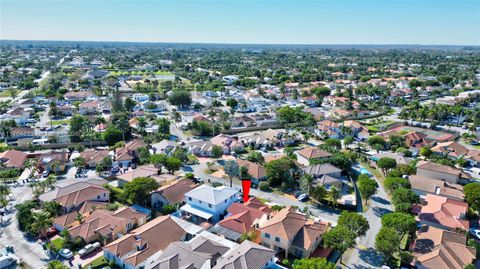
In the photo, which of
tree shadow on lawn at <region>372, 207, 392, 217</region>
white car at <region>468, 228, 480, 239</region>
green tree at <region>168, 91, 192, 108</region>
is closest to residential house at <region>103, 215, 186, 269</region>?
tree shadow on lawn at <region>372, 207, 392, 217</region>

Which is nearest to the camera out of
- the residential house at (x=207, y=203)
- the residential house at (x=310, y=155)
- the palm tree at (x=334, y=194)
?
the residential house at (x=207, y=203)

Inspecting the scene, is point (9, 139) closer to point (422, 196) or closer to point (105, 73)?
point (422, 196)

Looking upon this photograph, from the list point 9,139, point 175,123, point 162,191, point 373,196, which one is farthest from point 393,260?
point 9,139

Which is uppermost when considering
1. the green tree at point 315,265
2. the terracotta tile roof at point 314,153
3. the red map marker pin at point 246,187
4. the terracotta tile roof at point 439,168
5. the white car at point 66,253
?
the green tree at point 315,265

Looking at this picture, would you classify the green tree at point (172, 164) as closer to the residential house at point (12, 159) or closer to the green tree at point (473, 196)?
the residential house at point (12, 159)

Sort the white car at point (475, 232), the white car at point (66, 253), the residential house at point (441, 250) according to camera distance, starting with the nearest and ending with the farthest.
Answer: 1. the residential house at point (441, 250)
2. the white car at point (66, 253)
3. the white car at point (475, 232)

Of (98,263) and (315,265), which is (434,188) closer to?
(315,265)

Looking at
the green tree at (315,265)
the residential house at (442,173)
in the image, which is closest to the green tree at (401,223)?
the green tree at (315,265)
